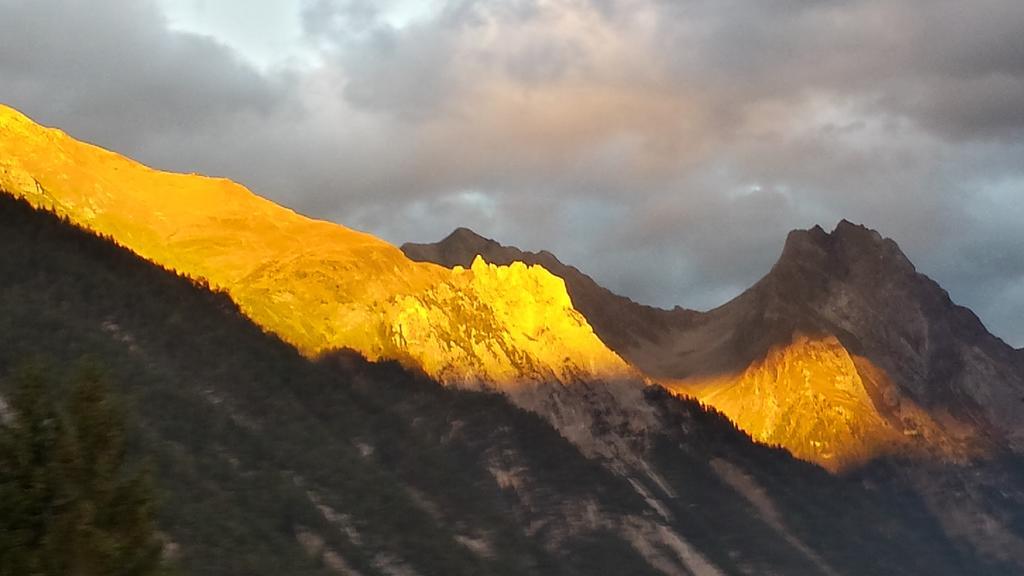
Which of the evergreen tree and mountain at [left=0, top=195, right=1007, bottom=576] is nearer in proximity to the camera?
the evergreen tree

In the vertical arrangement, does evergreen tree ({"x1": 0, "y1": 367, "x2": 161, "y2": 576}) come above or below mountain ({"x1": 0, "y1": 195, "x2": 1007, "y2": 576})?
below

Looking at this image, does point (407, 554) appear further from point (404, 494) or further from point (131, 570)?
point (131, 570)

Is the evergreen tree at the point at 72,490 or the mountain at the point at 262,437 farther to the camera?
the mountain at the point at 262,437

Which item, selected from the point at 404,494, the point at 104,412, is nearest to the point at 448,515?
the point at 404,494

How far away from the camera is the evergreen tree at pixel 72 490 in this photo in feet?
87.7

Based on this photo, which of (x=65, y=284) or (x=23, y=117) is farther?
(x=23, y=117)

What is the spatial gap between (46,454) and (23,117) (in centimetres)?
15609

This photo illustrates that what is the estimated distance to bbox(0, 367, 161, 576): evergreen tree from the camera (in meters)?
26.7

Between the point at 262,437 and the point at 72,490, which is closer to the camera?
the point at 72,490

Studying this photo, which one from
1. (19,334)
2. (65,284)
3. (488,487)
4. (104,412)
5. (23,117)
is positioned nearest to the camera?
(104,412)

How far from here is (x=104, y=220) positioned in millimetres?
174875

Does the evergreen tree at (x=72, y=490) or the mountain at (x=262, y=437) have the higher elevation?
the mountain at (x=262, y=437)

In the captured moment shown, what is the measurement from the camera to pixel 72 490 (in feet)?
90.6

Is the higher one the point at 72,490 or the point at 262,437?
the point at 262,437
